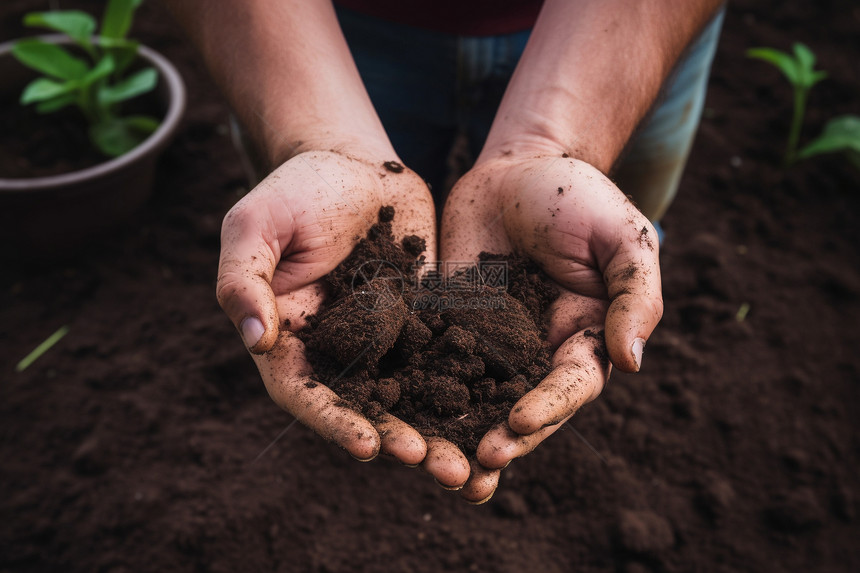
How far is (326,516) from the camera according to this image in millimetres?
2010

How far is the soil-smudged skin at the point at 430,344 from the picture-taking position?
1377 millimetres

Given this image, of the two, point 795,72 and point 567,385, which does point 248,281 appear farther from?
point 795,72

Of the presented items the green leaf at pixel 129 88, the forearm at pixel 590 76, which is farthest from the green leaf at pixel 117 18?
the forearm at pixel 590 76

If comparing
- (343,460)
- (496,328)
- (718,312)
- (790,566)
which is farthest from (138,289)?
(790,566)

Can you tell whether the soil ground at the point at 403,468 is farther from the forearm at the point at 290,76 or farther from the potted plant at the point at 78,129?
the forearm at the point at 290,76

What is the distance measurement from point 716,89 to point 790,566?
2687 millimetres

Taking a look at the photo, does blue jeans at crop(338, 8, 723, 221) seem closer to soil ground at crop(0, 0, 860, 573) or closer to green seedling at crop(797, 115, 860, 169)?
soil ground at crop(0, 0, 860, 573)

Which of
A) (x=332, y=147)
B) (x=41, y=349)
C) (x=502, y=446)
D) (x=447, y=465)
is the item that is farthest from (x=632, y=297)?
(x=41, y=349)

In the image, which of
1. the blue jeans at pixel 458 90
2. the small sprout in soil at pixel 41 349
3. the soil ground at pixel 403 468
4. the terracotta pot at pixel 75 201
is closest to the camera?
the soil ground at pixel 403 468

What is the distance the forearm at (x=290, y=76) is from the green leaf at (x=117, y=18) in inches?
48.0

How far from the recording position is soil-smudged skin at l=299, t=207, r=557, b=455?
138 cm

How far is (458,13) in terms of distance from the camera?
202cm

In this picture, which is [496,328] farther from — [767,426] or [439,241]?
[767,426]

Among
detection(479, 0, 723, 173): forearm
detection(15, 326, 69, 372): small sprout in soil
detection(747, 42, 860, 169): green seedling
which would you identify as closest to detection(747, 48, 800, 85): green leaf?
detection(747, 42, 860, 169): green seedling
